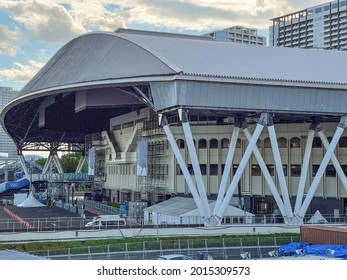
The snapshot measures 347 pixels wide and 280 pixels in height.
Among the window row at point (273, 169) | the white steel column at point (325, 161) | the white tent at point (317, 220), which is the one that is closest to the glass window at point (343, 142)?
the window row at point (273, 169)

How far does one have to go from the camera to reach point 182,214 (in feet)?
167

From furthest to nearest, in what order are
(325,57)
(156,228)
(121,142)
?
1. (121,142)
2. (325,57)
3. (156,228)

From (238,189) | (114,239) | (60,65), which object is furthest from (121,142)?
(114,239)

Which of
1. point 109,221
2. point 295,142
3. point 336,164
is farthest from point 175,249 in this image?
point 295,142

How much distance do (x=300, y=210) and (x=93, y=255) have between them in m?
25.8

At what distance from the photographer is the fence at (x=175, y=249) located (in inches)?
1279

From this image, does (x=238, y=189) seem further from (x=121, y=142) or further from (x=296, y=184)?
(x=121, y=142)

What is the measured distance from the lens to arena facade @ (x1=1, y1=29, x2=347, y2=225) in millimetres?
48844

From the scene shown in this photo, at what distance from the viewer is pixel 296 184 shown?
199 ft

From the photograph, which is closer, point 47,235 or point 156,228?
point 47,235

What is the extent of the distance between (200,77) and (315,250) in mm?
20362

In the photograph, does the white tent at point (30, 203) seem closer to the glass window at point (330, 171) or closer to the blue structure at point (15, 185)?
the blue structure at point (15, 185)

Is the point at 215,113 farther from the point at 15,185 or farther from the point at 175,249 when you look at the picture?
the point at 15,185

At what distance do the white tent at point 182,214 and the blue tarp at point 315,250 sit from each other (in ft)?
53.1
